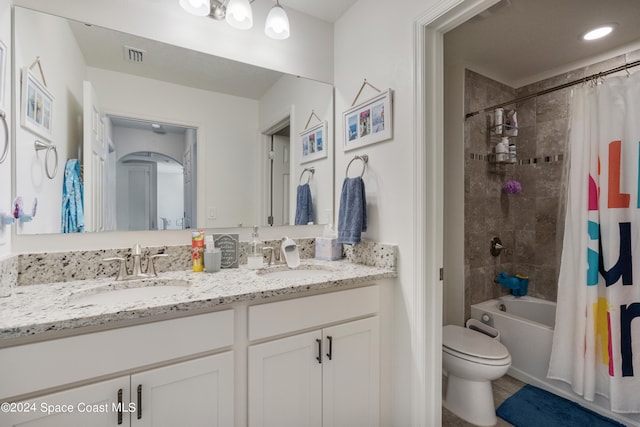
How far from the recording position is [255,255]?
5.15 ft

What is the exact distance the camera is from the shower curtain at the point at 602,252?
1.59 meters

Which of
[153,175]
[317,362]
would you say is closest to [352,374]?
[317,362]

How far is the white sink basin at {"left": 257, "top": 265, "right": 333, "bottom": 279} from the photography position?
62.0 inches

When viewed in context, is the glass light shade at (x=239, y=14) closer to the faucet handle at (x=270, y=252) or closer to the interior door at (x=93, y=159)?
the interior door at (x=93, y=159)

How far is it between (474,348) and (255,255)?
135cm

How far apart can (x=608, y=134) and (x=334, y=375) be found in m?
2.01

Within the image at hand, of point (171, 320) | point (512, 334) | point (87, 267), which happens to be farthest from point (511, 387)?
point (87, 267)

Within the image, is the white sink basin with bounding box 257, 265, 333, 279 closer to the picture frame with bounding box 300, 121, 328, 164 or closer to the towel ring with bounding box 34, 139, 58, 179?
the picture frame with bounding box 300, 121, 328, 164

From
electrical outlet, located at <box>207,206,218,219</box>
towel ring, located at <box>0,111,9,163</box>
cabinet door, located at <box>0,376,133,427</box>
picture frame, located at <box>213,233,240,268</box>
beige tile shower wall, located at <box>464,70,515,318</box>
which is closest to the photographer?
cabinet door, located at <box>0,376,133,427</box>

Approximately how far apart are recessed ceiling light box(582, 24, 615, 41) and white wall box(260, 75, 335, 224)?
5.77ft

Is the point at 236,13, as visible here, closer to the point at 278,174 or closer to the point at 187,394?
the point at 278,174

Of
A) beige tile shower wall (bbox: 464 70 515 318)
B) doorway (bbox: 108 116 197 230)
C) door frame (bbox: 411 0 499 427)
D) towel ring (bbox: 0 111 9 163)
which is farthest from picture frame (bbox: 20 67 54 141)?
beige tile shower wall (bbox: 464 70 515 318)

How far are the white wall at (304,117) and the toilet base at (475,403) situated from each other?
1.27m

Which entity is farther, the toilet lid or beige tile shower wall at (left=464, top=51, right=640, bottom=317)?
beige tile shower wall at (left=464, top=51, right=640, bottom=317)
